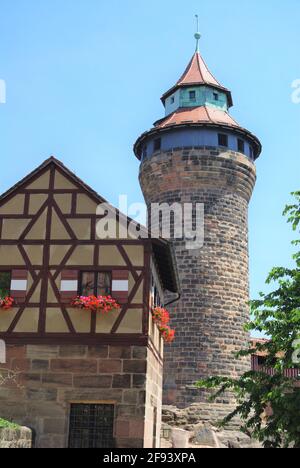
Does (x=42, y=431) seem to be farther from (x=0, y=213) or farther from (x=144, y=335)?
(x=0, y=213)

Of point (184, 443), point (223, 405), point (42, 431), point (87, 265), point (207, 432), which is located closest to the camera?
point (42, 431)

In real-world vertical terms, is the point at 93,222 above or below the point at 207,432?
above

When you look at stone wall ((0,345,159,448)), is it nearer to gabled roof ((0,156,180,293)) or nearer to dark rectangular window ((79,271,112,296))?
dark rectangular window ((79,271,112,296))

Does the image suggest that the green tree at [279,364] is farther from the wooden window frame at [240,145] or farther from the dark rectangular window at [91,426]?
the wooden window frame at [240,145]

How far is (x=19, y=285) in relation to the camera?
15891mm

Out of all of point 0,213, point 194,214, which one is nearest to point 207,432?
point 194,214

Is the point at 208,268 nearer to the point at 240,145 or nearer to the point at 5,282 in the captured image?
the point at 240,145

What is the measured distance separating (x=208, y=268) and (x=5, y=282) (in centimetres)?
1113

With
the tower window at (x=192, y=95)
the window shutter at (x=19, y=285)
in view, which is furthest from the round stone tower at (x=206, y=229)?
the window shutter at (x=19, y=285)

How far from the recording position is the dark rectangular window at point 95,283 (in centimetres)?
1576

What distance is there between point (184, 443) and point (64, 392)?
22.4 feet

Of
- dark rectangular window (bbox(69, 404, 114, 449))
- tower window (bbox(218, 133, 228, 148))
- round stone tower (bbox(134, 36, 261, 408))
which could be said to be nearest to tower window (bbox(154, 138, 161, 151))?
round stone tower (bbox(134, 36, 261, 408))

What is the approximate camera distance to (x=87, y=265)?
15.9 meters

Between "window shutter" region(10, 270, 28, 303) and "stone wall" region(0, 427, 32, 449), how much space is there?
371 centimetres
